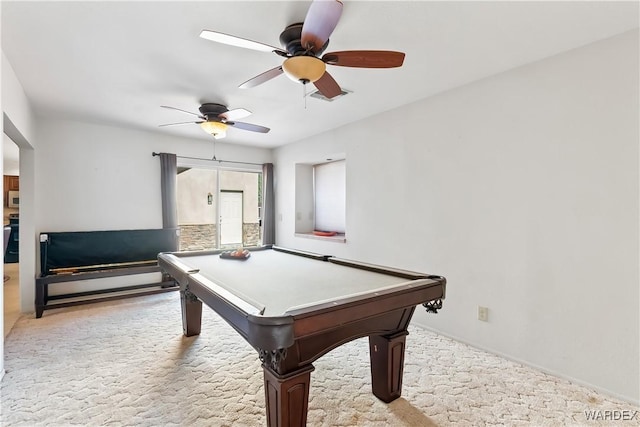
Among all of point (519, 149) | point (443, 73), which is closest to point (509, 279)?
point (519, 149)

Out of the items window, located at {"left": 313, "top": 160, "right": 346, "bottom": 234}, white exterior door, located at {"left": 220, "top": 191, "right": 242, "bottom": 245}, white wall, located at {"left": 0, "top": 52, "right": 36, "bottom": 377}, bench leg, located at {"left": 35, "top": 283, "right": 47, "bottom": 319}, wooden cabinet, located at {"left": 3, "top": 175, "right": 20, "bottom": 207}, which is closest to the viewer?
white wall, located at {"left": 0, "top": 52, "right": 36, "bottom": 377}

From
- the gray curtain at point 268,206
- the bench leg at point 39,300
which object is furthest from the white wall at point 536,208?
the bench leg at point 39,300

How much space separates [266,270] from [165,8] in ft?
6.00

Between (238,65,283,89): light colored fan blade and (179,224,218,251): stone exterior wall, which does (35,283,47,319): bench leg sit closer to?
(179,224,218,251): stone exterior wall

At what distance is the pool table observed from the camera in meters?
1.38

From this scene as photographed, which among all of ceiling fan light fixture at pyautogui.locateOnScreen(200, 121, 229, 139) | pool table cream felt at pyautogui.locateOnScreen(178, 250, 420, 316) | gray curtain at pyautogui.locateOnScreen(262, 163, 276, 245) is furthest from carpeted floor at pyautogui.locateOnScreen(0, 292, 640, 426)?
gray curtain at pyautogui.locateOnScreen(262, 163, 276, 245)

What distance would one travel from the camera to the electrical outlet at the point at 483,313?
2787mm

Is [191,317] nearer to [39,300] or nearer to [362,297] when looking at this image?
[39,300]

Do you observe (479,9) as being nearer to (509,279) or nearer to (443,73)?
(443,73)

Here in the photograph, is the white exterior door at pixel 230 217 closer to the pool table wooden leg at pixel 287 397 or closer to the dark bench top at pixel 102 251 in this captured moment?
the dark bench top at pixel 102 251

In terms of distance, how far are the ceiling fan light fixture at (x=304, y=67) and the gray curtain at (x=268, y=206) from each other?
3.86 meters

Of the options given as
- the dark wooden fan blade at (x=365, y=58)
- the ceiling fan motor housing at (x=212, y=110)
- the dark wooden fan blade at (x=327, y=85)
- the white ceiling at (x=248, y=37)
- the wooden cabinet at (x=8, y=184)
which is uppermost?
the white ceiling at (x=248, y=37)

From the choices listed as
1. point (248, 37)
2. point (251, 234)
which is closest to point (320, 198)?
point (251, 234)

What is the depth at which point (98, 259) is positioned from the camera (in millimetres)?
4180
